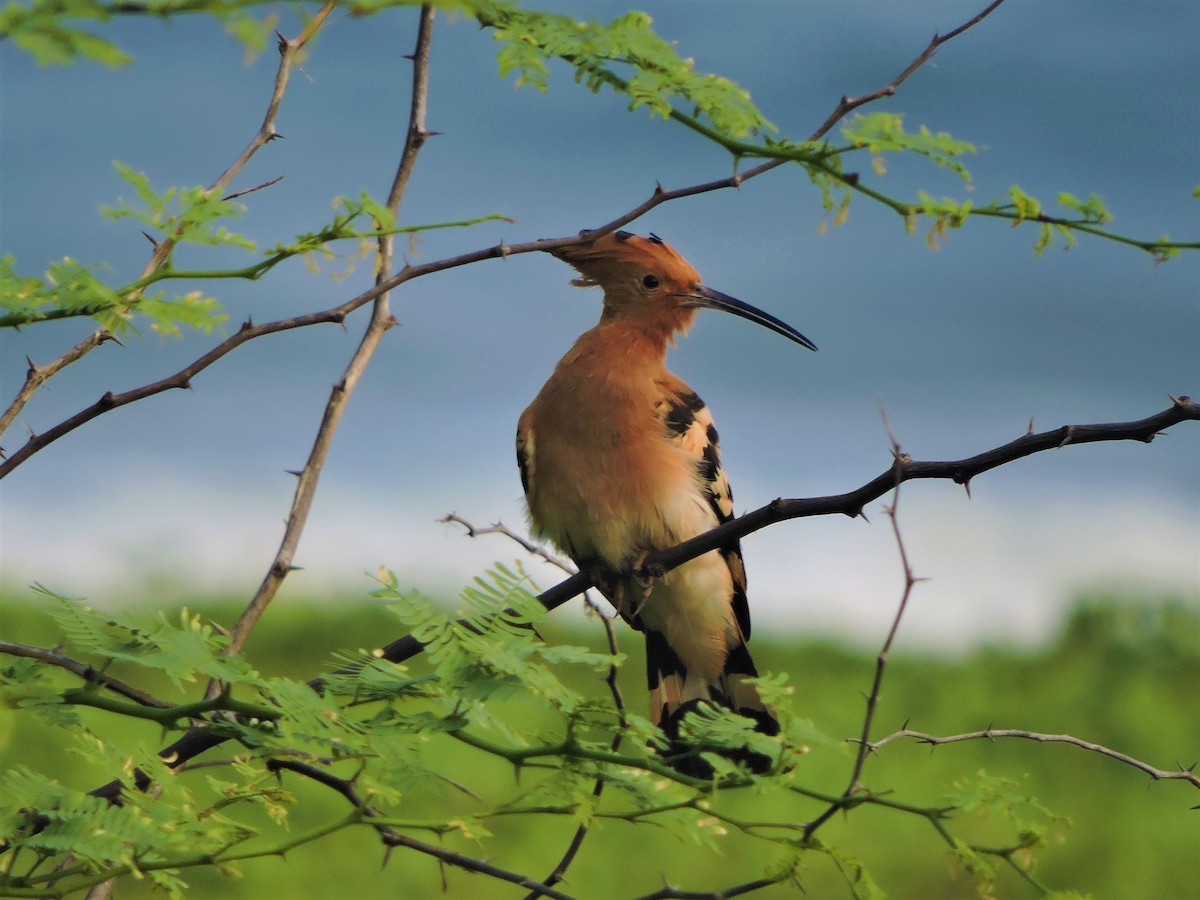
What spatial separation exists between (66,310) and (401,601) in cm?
73

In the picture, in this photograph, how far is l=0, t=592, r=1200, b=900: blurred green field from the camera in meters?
6.96

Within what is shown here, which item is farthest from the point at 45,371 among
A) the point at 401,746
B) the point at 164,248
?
the point at 401,746

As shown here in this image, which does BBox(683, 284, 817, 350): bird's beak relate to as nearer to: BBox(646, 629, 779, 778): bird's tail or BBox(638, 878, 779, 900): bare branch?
BBox(646, 629, 779, 778): bird's tail

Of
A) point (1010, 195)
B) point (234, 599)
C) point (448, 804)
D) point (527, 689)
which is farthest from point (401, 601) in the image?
point (234, 599)

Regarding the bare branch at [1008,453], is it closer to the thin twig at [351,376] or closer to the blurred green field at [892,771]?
the thin twig at [351,376]

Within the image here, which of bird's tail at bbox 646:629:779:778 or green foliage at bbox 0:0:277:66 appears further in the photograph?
bird's tail at bbox 646:629:779:778

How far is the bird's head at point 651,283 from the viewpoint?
4156mm

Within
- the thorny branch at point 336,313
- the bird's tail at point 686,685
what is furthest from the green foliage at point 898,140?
the bird's tail at point 686,685

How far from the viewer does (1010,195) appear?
2.22m

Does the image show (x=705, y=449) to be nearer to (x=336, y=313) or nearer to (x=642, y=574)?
(x=642, y=574)

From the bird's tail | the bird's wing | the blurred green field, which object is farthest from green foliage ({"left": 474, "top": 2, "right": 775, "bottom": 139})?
the blurred green field

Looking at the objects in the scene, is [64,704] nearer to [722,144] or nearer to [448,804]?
[722,144]

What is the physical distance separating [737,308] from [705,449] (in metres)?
0.47

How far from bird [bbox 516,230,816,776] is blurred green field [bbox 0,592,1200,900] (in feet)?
4.12
